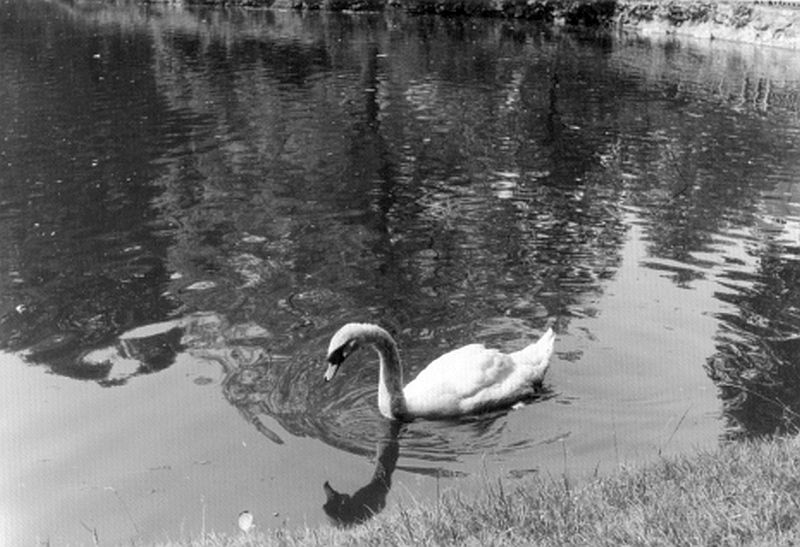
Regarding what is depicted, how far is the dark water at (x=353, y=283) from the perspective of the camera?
9047 millimetres

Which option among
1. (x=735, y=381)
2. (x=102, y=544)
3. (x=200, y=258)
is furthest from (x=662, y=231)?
(x=102, y=544)

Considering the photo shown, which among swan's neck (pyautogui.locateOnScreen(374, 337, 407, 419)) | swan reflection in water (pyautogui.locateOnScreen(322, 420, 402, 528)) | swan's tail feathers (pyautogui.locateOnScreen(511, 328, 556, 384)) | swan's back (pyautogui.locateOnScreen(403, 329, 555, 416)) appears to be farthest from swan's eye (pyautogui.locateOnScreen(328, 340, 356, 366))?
swan's tail feathers (pyautogui.locateOnScreen(511, 328, 556, 384))

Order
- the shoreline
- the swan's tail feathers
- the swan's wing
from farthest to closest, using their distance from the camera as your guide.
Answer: the shoreline → the swan's tail feathers → the swan's wing

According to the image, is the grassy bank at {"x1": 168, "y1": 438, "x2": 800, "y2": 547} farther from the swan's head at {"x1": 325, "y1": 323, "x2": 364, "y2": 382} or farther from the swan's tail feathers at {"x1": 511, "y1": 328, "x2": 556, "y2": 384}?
the swan's tail feathers at {"x1": 511, "y1": 328, "x2": 556, "y2": 384}

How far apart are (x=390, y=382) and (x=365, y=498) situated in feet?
4.63

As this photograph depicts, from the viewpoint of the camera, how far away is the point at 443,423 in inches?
387

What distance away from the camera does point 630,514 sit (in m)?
6.09

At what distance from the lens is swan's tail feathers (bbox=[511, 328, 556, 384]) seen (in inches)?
401

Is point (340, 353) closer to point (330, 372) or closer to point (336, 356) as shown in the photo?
point (336, 356)

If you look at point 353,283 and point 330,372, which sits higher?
point 330,372

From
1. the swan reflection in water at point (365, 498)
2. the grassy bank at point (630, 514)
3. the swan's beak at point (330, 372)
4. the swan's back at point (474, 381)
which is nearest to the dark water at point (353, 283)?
the swan reflection in water at point (365, 498)

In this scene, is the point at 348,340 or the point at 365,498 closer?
the point at 365,498

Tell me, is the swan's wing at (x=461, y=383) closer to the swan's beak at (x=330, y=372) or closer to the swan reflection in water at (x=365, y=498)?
the swan reflection in water at (x=365, y=498)

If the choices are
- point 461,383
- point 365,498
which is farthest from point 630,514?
point 461,383
